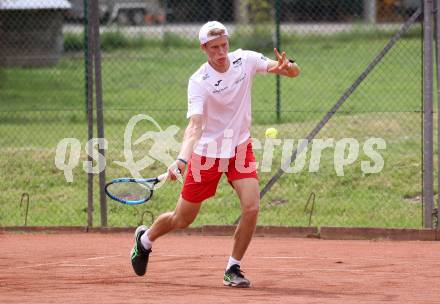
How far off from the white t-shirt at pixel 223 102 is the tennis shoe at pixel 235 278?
841 millimetres

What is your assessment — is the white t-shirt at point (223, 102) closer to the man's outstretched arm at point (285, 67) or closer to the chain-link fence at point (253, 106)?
the man's outstretched arm at point (285, 67)

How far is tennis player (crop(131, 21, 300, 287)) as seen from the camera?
8.19 metres

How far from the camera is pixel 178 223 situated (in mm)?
8531

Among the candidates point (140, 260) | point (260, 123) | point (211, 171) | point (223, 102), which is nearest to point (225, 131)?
point (223, 102)

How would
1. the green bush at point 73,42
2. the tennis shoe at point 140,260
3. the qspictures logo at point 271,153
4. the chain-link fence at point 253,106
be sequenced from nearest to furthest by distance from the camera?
the tennis shoe at point 140,260 < the chain-link fence at point 253,106 < the qspictures logo at point 271,153 < the green bush at point 73,42

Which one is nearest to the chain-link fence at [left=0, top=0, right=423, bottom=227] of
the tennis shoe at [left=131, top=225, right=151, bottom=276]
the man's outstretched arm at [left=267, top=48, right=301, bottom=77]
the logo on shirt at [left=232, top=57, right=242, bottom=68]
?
the man's outstretched arm at [left=267, top=48, right=301, bottom=77]

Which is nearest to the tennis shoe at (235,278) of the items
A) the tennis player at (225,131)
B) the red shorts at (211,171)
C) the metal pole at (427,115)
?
the tennis player at (225,131)

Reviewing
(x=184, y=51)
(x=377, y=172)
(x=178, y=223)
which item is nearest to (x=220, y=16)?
(x=184, y=51)

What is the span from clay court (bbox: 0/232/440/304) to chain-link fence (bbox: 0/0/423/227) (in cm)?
125

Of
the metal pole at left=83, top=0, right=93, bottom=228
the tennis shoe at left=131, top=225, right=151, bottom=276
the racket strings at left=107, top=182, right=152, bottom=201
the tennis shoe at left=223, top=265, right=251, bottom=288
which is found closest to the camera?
the tennis shoe at left=223, top=265, right=251, bottom=288

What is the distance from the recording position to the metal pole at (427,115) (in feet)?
35.3

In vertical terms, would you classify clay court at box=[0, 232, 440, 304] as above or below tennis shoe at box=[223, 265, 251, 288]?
below

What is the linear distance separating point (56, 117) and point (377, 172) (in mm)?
5434

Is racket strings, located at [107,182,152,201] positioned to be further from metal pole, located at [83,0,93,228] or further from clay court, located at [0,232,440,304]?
metal pole, located at [83,0,93,228]
